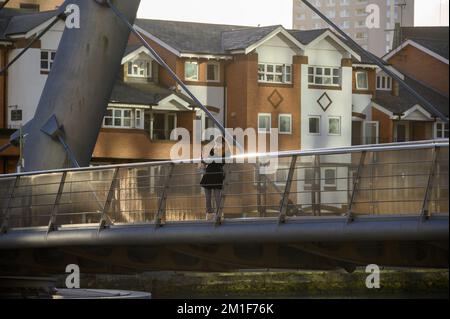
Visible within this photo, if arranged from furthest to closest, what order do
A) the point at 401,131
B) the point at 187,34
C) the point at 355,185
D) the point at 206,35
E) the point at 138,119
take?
1. the point at 401,131
2. the point at 206,35
3. the point at 187,34
4. the point at 138,119
5. the point at 355,185

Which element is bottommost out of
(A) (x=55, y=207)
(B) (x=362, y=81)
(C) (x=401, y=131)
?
(C) (x=401, y=131)

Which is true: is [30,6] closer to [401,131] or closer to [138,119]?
[401,131]

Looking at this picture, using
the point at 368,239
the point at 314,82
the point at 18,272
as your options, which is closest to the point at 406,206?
the point at 368,239

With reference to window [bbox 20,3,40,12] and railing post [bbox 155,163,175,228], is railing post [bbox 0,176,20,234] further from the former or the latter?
window [bbox 20,3,40,12]

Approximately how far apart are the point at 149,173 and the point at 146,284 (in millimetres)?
27152

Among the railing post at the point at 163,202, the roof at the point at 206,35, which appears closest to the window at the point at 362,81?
the roof at the point at 206,35

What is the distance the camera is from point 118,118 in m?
74.2

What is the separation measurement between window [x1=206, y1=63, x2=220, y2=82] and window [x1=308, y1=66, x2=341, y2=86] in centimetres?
510

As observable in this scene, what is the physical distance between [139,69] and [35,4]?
69.2ft

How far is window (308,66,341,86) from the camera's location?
8381cm

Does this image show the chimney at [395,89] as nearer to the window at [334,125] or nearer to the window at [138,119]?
the window at [334,125]

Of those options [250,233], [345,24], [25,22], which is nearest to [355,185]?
[250,233]

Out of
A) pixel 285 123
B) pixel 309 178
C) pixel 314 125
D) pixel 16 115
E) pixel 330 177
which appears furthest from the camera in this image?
pixel 314 125
